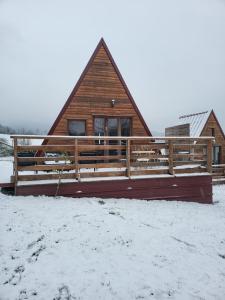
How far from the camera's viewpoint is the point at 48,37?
3529 inches

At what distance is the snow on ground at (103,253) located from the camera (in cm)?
355

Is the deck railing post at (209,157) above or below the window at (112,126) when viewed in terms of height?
below

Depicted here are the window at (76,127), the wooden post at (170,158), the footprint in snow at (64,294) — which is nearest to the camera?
the footprint in snow at (64,294)

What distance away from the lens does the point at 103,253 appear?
4395 mm

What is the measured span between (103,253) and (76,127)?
9.14 m

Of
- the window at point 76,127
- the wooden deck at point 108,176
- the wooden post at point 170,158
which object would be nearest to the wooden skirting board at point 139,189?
the wooden deck at point 108,176

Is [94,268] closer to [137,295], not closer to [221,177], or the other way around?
[137,295]

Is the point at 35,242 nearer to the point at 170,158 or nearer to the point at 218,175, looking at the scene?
the point at 170,158

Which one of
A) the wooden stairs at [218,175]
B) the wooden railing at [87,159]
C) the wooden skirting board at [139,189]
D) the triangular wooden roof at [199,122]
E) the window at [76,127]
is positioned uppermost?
the triangular wooden roof at [199,122]

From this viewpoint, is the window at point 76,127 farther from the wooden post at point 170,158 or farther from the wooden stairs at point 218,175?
the wooden stairs at point 218,175

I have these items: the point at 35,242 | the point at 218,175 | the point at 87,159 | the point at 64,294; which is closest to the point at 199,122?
the point at 218,175

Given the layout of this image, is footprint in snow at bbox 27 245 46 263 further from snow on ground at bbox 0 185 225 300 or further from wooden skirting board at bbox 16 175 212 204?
wooden skirting board at bbox 16 175 212 204

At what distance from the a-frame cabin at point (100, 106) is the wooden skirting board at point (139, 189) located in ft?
16.4

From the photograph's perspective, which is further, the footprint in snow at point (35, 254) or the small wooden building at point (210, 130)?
the small wooden building at point (210, 130)
